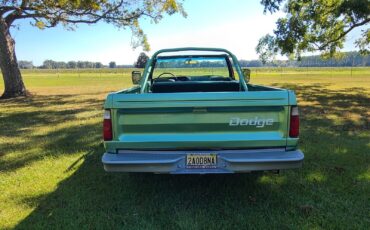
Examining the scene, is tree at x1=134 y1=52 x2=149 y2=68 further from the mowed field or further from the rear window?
the mowed field

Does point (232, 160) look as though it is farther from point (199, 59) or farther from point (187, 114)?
point (199, 59)

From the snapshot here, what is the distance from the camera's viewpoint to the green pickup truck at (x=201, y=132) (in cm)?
370

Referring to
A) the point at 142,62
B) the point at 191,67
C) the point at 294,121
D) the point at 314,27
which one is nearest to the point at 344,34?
the point at 314,27

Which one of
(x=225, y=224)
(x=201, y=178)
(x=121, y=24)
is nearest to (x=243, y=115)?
(x=225, y=224)

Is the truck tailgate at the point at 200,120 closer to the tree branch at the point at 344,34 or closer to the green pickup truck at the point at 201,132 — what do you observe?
the green pickup truck at the point at 201,132

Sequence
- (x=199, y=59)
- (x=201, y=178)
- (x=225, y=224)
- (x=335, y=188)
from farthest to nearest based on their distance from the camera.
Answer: (x=199, y=59) < (x=201, y=178) < (x=335, y=188) < (x=225, y=224)

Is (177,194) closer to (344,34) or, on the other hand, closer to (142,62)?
(142,62)

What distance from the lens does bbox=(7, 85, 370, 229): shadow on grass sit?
3676 mm

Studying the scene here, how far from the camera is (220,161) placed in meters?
3.77

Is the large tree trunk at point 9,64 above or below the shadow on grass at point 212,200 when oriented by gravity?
above

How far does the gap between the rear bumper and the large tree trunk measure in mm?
15957

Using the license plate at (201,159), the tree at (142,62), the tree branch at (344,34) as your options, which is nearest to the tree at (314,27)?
the tree branch at (344,34)

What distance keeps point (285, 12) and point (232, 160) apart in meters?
20.2

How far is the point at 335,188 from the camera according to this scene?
15.1 feet
